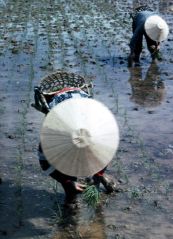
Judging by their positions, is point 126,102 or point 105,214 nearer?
point 105,214

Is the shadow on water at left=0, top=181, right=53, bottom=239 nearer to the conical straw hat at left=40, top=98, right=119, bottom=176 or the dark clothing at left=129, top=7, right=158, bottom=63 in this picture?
the conical straw hat at left=40, top=98, right=119, bottom=176

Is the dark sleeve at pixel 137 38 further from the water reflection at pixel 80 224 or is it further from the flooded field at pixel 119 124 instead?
the water reflection at pixel 80 224

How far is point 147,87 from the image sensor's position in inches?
372

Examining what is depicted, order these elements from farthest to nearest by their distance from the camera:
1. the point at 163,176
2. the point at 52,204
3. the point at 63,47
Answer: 1. the point at 63,47
2. the point at 163,176
3. the point at 52,204

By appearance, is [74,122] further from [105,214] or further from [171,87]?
[171,87]

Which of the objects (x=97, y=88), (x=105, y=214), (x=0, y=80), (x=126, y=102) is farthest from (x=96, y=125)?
(x=0, y=80)

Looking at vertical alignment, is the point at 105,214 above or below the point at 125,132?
above

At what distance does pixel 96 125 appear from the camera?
388 centimetres

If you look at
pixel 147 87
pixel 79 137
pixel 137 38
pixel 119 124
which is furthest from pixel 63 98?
pixel 137 38

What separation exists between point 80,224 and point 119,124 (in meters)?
2.90

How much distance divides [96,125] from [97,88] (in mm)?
5385

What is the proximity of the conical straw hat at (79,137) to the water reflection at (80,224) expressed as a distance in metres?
0.90

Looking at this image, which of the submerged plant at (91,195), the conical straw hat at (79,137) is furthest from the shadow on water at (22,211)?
the conical straw hat at (79,137)

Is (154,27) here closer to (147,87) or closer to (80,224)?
(147,87)
